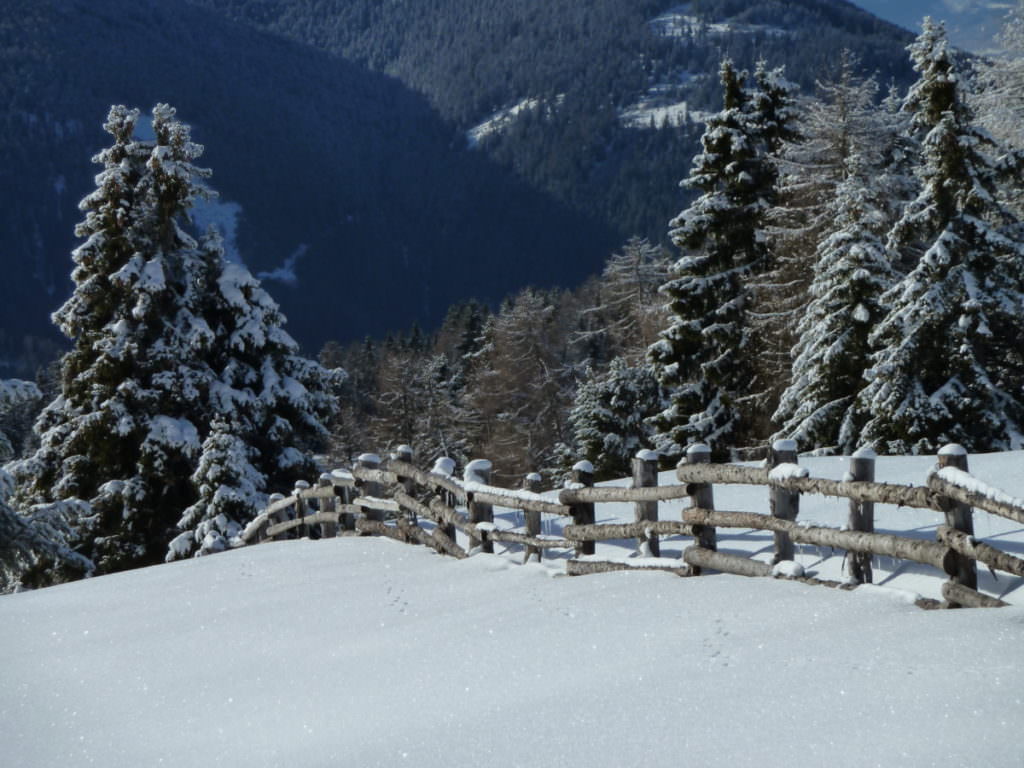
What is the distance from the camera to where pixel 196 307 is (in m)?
22.3

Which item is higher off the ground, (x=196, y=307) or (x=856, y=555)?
(x=196, y=307)

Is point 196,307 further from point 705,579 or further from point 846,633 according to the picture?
point 846,633

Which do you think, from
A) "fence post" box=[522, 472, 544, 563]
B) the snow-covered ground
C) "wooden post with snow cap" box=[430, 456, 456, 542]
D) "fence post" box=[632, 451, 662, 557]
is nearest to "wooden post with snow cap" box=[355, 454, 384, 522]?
"wooden post with snow cap" box=[430, 456, 456, 542]

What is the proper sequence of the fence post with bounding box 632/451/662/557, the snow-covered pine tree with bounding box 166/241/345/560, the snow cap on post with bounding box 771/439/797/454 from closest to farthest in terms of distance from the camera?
the snow cap on post with bounding box 771/439/797/454
the fence post with bounding box 632/451/662/557
the snow-covered pine tree with bounding box 166/241/345/560

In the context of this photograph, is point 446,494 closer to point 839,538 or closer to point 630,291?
point 839,538

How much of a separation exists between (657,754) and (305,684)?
3149mm

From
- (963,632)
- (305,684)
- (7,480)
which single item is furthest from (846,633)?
(7,480)

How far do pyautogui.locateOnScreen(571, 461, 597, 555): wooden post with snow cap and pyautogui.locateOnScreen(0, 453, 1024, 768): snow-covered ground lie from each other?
16.1 inches

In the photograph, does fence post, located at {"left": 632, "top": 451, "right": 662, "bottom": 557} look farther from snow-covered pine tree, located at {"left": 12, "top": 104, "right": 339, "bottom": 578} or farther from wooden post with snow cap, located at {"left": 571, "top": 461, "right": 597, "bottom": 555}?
snow-covered pine tree, located at {"left": 12, "top": 104, "right": 339, "bottom": 578}

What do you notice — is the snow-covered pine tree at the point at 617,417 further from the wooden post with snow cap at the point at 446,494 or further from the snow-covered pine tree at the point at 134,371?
the wooden post with snow cap at the point at 446,494

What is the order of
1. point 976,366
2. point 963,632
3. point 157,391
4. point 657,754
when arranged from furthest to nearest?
point 157,391
point 976,366
point 963,632
point 657,754

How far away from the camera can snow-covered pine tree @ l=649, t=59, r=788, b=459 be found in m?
25.2

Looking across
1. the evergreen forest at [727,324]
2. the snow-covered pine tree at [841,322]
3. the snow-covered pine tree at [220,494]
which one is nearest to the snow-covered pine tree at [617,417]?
the evergreen forest at [727,324]

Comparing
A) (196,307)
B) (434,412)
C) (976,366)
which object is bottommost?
(434,412)
